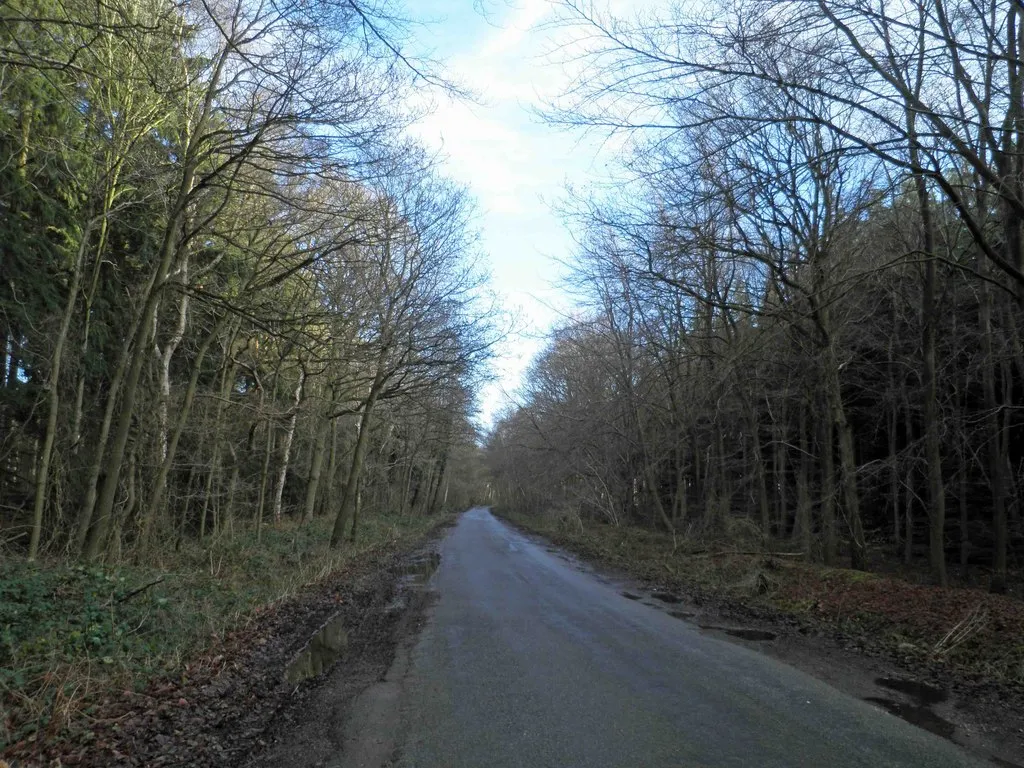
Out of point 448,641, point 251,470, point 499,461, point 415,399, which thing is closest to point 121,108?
point 448,641

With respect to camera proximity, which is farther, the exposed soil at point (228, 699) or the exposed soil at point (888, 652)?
the exposed soil at point (888, 652)

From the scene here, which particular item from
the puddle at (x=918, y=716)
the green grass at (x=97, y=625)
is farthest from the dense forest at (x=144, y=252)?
the puddle at (x=918, y=716)

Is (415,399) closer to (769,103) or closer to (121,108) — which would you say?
(121,108)

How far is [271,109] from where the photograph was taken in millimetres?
8219

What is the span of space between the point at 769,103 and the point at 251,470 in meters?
21.0

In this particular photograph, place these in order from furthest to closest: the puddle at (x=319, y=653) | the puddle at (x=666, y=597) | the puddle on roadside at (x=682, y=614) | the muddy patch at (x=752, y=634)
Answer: the puddle at (x=666, y=597)
the puddle on roadside at (x=682, y=614)
the muddy patch at (x=752, y=634)
the puddle at (x=319, y=653)

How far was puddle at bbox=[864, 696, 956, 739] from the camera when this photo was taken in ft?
17.2

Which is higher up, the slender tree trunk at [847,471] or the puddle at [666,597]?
the slender tree trunk at [847,471]

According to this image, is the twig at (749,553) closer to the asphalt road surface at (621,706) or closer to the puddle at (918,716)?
the asphalt road surface at (621,706)

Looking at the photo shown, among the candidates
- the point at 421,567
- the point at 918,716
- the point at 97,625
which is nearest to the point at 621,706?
the point at 918,716

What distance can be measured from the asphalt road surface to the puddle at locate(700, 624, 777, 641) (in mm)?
371

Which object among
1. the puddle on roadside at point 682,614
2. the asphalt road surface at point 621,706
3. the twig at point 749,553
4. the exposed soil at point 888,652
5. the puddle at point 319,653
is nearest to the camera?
the asphalt road surface at point 621,706

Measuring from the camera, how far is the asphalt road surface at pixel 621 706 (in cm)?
458

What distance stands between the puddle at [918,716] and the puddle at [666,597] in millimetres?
5801
